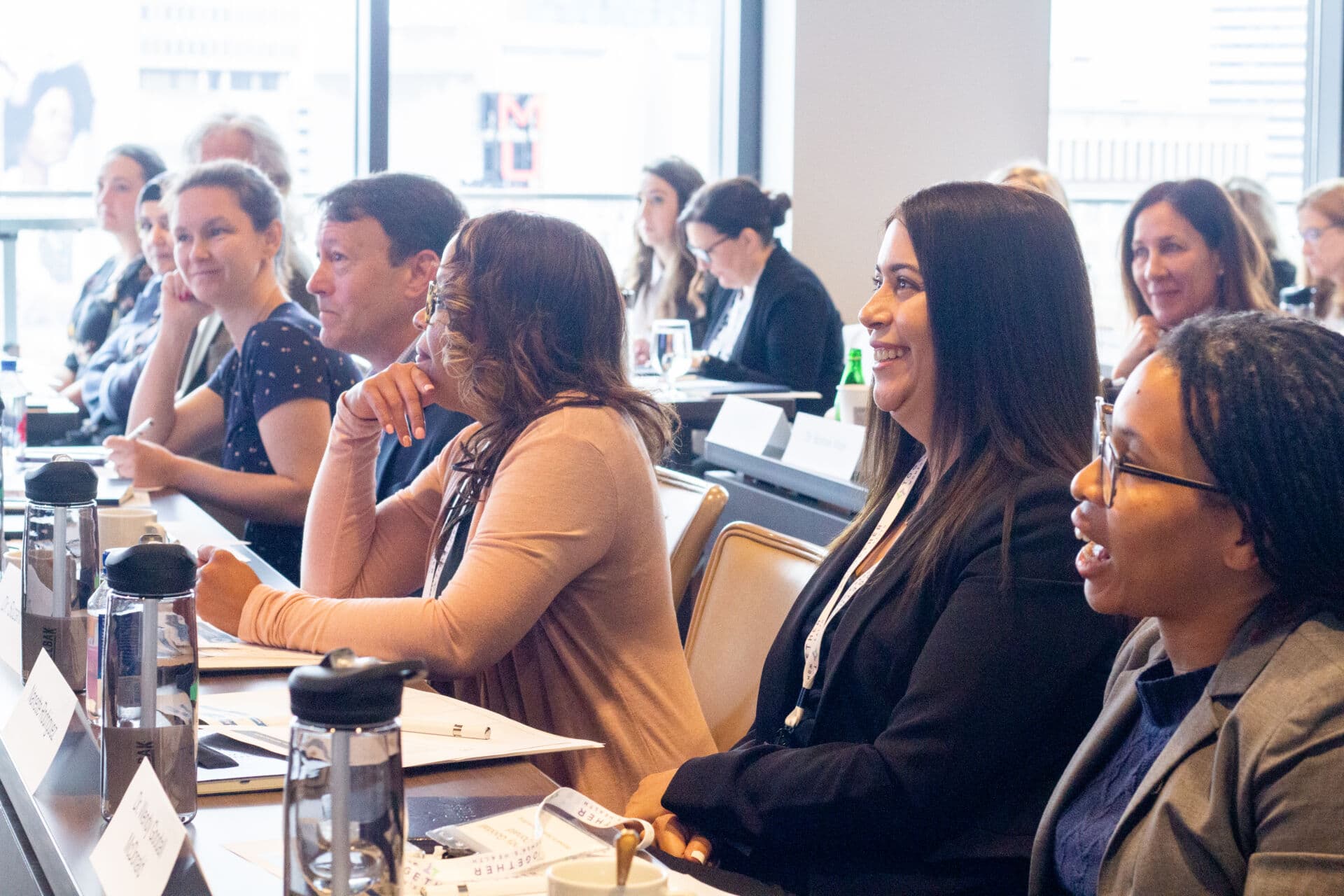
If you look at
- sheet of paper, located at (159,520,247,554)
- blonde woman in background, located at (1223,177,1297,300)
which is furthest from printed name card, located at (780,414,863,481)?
blonde woman in background, located at (1223,177,1297,300)

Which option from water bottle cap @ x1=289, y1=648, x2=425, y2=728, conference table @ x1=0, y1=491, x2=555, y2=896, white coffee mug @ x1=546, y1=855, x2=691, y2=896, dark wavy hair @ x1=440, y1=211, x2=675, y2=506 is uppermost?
dark wavy hair @ x1=440, y1=211, x2=675, y2=506

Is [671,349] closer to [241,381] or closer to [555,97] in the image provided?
[241,381]

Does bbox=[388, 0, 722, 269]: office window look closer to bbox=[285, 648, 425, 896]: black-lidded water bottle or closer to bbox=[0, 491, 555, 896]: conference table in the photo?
bbox=[0, 491, 555, 896]: conference table

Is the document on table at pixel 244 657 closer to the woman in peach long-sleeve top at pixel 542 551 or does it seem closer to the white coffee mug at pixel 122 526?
the woman in peach long-sleeve top at pixel 542 551

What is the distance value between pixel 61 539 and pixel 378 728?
804 mm

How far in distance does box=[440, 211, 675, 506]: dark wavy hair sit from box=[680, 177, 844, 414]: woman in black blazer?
2483 mm

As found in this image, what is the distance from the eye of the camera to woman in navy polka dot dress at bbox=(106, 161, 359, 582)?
8.51ft

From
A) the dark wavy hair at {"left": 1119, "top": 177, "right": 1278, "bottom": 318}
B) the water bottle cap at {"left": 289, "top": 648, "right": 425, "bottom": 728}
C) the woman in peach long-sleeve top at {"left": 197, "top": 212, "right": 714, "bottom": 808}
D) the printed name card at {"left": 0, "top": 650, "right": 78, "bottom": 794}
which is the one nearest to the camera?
the water bottle cap at {"left": 289, "top": 648, "right": 425, "bottom": 728}

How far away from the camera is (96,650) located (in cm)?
127

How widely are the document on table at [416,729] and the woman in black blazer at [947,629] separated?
6.0 inches

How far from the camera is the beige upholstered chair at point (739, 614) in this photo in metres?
1.67

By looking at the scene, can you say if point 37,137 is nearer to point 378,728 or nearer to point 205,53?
point 205,53

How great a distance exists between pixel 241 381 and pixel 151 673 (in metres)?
1.65

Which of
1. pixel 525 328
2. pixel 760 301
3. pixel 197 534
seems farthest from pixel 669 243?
pixel 525 328
